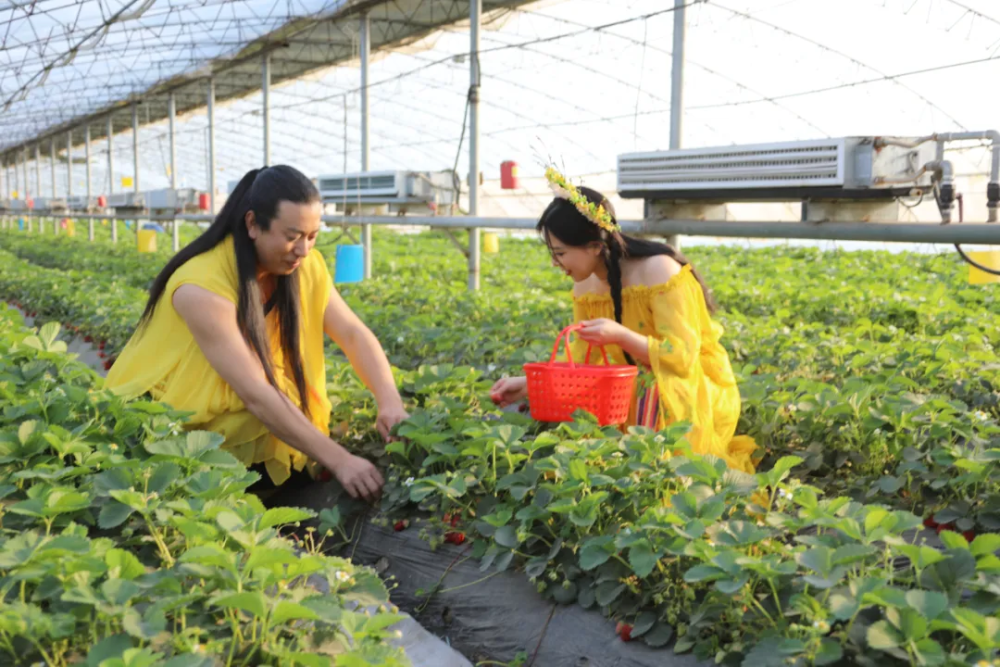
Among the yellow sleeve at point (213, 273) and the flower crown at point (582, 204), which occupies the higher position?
the flower crown at point (582, 204)

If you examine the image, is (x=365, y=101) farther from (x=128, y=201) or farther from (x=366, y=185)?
(x=128, y=201)

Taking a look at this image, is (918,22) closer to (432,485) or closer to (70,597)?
(432,485)

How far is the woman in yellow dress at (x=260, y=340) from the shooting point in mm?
2877

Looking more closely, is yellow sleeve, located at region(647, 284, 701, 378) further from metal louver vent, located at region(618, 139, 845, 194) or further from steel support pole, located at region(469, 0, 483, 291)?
steel support pole, located at region(469, 0, 483, 291)

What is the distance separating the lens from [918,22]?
26.4ft

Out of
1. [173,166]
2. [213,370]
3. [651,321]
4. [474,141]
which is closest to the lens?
[213,370]

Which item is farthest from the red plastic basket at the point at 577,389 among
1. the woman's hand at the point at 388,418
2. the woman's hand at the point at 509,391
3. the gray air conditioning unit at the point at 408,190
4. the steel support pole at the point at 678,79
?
the gray air conditioning unit at the point at 408,190

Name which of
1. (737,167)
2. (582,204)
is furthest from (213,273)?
(737,167)

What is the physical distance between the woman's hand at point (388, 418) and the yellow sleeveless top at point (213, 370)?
257 mm

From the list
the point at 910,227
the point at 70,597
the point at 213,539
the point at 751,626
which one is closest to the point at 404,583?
the point at 213,539

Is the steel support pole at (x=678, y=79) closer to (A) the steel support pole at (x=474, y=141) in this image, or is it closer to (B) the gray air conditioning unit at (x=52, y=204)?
(A) the steel support pole at (x=474, y=141)

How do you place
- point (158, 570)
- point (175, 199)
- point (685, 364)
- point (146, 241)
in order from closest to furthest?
point (158, 570) → point (685, 364) → point (146, 241) → point (175, 199)

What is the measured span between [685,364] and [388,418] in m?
0.96

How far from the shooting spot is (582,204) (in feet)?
9.29
